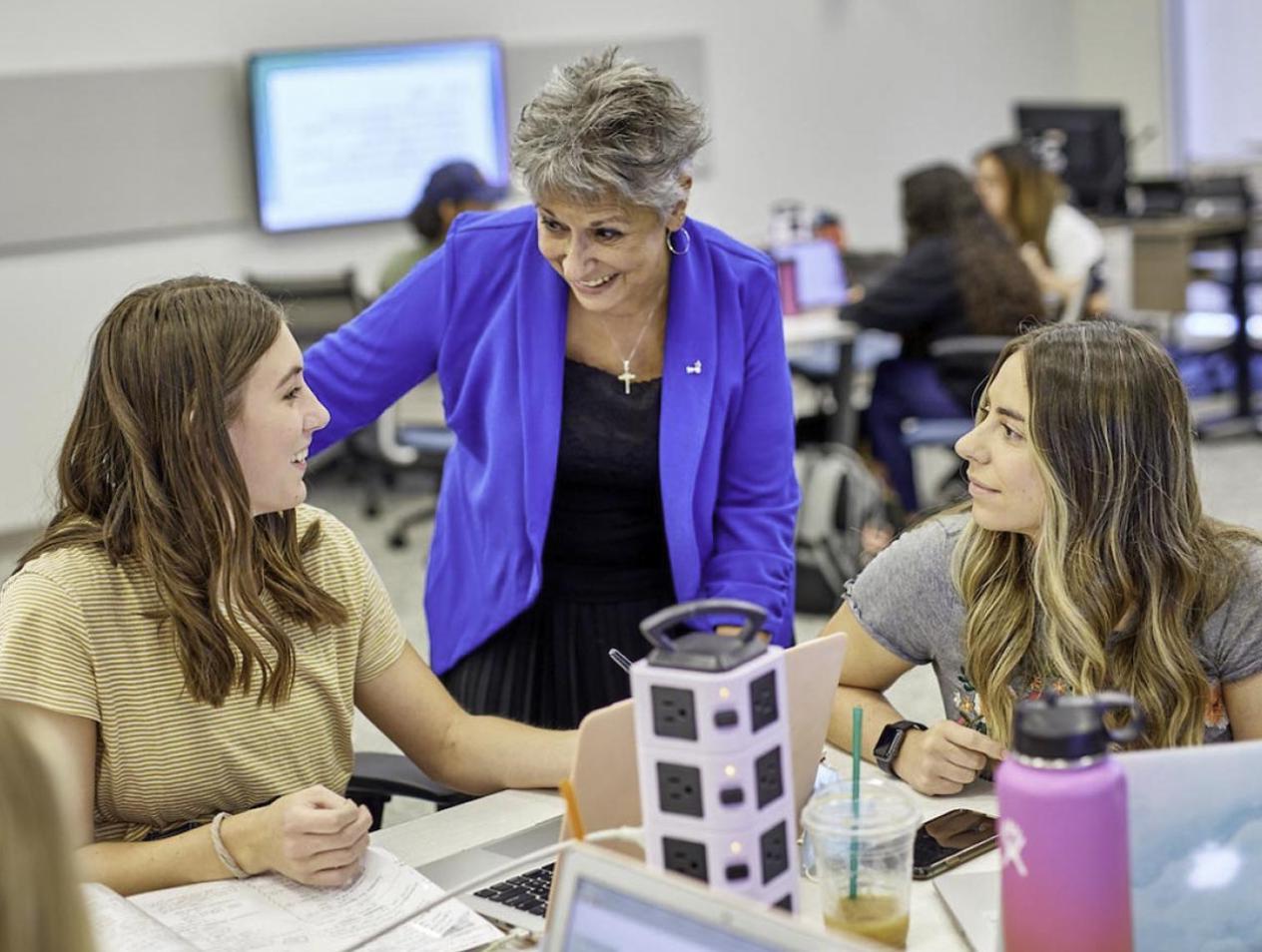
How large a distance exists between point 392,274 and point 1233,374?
3.84 metres

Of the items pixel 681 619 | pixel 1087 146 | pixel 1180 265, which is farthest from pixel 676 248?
pixel 1087 146

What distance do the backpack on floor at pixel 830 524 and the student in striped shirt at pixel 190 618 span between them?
2814 millimetres

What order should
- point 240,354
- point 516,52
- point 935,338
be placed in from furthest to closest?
point 516,52
point 935,338
point 240,354

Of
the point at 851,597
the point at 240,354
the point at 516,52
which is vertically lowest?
the point at 851,597

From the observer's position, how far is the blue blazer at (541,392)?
6.86ft

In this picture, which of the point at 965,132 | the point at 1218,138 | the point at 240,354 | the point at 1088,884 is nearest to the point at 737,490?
the point at 240,354

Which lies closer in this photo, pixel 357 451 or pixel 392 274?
pixel 392 274

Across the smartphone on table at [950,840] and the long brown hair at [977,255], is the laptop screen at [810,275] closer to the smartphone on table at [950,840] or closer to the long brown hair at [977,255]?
the long brown hair at [977,255]

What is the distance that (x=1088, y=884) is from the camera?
1084 mm

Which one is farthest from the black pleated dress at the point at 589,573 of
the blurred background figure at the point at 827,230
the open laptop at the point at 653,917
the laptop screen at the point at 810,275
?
the blurred background figure at the point at 827,230

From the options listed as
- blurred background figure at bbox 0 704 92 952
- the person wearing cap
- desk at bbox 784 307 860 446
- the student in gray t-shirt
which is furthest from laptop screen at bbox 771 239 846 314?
blurred background figure at bbox 0 704 92 952

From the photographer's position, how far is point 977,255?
5.03m

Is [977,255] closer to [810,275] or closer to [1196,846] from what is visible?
[810,275]

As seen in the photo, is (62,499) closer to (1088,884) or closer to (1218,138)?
(1088,884)
